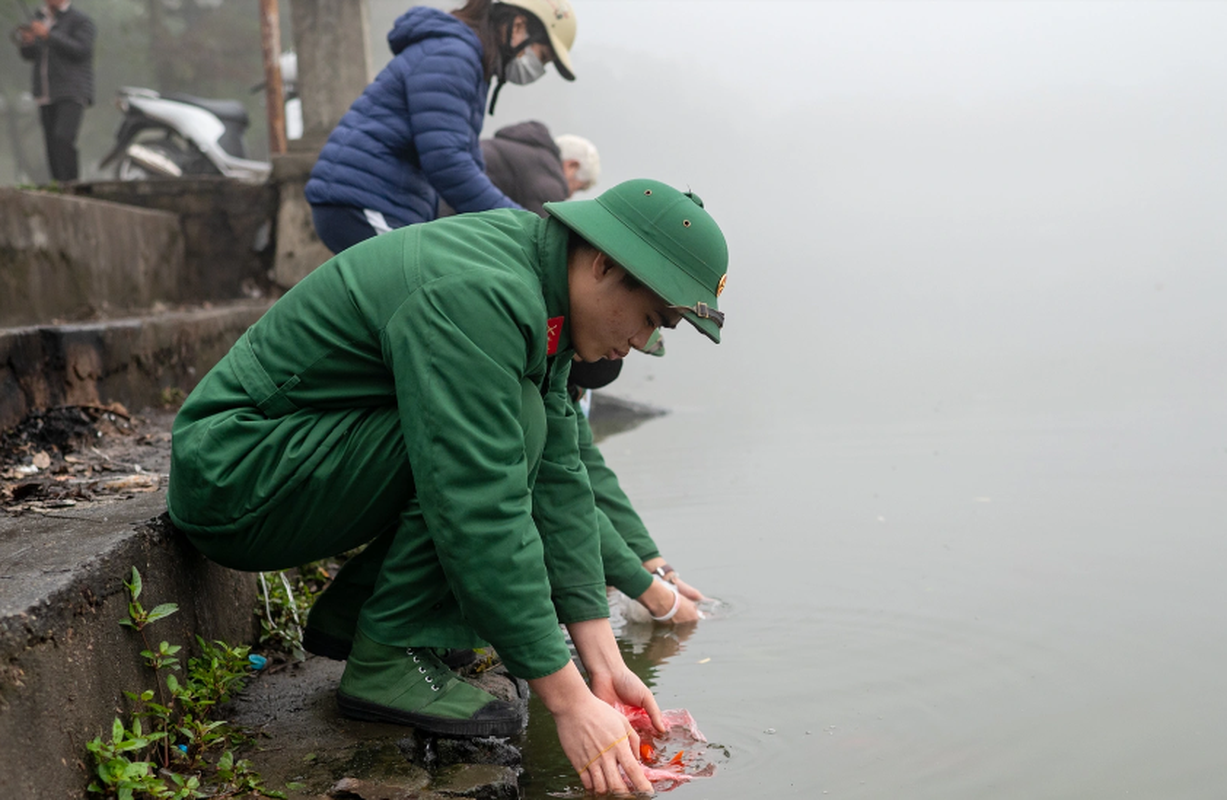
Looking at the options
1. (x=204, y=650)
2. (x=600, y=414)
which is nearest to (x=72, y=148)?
(x=600, y=414)

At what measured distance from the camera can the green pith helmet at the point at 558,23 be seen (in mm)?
3464

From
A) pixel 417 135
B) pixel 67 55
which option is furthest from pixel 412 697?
pixel 67 55

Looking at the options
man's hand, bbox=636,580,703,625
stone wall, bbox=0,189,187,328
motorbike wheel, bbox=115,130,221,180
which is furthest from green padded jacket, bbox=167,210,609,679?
motorbike wheel, bbox=115,130,221,180

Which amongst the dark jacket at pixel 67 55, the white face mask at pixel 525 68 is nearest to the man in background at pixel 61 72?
the dark jacket at pixel 67 55

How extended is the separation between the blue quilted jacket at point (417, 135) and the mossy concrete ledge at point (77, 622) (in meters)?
1.60

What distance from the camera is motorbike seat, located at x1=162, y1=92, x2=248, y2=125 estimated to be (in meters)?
9.75

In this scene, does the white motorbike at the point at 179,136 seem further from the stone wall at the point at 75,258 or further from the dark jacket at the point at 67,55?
the stone wall at the point at 75,258

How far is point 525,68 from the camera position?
364 centimetres

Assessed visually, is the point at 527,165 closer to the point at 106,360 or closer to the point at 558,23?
the point at 558,23

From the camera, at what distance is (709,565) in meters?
3.65

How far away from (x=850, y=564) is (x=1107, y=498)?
141 centimetres

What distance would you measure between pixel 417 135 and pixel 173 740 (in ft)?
7.11

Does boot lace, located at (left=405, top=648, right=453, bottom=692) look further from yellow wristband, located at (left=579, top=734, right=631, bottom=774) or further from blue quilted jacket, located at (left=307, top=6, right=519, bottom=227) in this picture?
blue quilted jacket, located at (left=307, top=6, right=519, bottom=227)

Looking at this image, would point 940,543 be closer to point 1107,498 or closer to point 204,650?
point 1107,498
